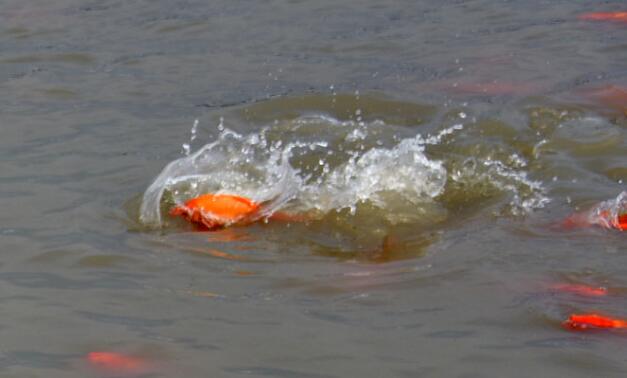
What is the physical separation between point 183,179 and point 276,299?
5.11 ft

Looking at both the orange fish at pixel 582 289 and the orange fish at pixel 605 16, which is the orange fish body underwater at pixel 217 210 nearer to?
the orange fish at pixel 582 289

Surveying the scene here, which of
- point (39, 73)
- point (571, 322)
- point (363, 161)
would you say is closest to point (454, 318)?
point (571, 322)

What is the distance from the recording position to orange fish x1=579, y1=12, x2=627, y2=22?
9414 mm

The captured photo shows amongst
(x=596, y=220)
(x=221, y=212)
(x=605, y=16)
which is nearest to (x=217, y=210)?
(x=221, y=212)

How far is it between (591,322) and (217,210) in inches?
78.5

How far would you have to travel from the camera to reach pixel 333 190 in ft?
20.0

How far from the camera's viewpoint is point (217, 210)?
226 inches

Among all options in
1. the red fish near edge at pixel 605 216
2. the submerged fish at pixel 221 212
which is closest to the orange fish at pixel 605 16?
the red fish near edge at pixel 605 216

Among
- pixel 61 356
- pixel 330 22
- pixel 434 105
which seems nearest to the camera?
pixel 61 356

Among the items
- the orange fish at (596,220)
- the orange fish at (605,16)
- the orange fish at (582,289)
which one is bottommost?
the orange fish at (582,289)

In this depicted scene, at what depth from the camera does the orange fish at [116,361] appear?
4.20 metres

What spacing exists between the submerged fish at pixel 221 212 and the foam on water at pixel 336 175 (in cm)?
7

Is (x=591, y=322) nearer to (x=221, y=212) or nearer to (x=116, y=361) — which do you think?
(x=116, y=361)

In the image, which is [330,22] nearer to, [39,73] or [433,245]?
[39,73]
